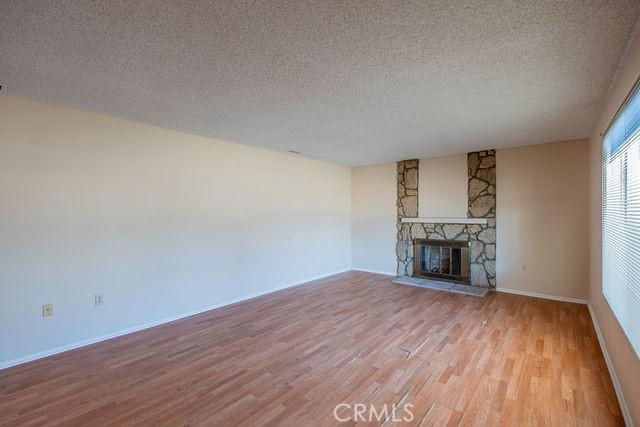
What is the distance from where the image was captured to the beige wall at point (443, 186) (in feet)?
16.5

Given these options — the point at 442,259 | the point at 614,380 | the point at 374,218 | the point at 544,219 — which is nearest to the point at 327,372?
the point at 614,380

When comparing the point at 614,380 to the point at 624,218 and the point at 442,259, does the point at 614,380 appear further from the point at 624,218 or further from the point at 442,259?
the point at 442,259

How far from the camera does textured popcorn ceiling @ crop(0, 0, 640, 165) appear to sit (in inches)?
58.1

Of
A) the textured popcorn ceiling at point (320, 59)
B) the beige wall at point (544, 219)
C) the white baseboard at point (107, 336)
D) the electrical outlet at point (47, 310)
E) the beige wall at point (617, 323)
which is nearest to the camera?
the textured popcorn ceiling at point (320, 59)

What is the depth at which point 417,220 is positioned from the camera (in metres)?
5.50

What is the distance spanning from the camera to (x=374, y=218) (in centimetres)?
621

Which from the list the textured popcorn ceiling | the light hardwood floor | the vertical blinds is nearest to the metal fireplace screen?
the light hardwood floor

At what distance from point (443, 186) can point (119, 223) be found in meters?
5.04

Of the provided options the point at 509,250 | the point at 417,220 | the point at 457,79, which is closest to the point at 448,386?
the point at 457,79

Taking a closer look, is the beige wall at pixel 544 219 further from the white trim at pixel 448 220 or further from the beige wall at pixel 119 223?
the beige wall at pixel 119 223

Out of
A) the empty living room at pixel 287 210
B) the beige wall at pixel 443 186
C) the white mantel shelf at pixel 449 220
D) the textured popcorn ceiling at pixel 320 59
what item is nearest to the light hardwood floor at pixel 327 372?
the empty living room at pixel 287 210

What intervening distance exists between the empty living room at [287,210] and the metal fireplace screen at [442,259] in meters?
0.10

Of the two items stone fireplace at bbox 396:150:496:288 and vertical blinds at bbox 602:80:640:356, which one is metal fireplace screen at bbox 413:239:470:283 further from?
vertical blinds at bbox 602:80:640:356

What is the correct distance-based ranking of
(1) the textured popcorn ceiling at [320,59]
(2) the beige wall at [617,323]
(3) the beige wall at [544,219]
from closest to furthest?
(1) the textured popcorn ceiling at [320,59] < (2) the beige wall at [617,323] < (3) the beige wall at [544,219]
